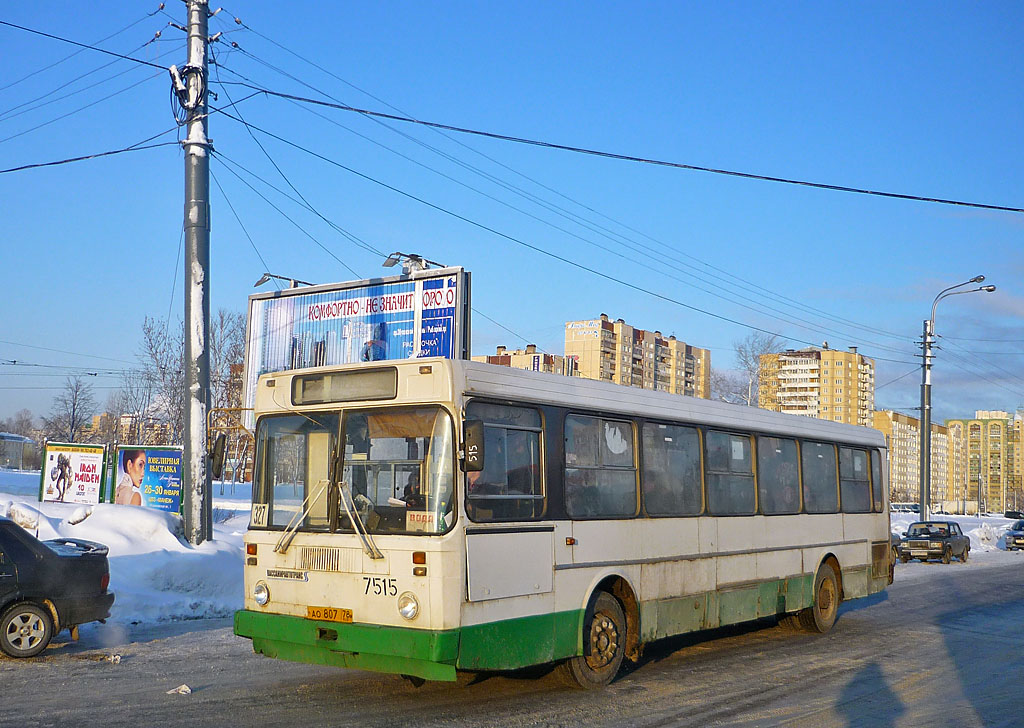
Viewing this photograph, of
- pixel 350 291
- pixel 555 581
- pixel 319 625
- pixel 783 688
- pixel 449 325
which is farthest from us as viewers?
pixel 350 291

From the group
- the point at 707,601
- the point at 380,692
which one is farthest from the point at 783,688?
the point at 380,692

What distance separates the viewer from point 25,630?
10094 mm

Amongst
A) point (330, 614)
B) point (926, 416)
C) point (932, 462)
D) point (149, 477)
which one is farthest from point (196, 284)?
point (932, 462)

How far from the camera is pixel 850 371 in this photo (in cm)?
13288

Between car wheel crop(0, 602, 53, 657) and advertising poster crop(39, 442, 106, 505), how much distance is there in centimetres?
1688

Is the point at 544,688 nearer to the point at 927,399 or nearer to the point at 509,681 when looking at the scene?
the point at 509,681

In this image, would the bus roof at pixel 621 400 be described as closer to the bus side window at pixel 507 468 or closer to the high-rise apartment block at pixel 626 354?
the bus side window at pixel 507 468

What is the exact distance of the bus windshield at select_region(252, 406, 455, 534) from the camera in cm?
794

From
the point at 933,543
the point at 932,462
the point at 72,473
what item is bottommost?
the point at 933,543

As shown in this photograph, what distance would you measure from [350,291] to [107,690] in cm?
1844

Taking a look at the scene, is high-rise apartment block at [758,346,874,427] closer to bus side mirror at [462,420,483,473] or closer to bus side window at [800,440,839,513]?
bus side window at [800,440,839,513]

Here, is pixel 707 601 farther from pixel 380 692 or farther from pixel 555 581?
pixel 380 692

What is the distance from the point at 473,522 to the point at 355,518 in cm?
101

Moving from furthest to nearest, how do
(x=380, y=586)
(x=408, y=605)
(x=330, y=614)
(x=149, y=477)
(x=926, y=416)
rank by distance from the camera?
(x=926, y=416), (x=149, y=477), (x=330, y=614), (x=380, y=586), (x=408, y=605)
